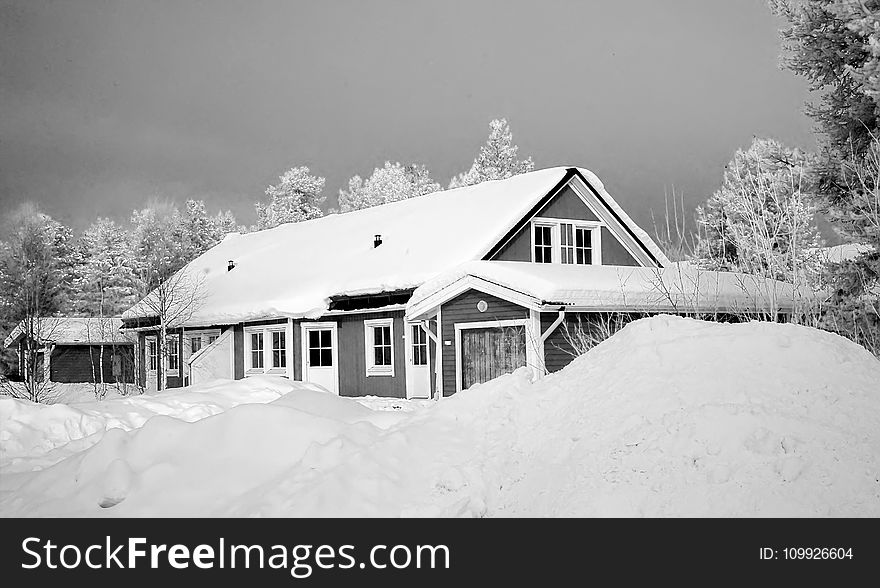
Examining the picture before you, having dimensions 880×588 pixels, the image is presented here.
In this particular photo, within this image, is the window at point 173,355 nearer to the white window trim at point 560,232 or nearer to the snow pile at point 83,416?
the white window trim at point 560,232

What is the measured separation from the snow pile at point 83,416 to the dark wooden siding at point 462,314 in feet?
20.4

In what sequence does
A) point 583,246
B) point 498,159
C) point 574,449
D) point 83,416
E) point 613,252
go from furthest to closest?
1. point 498,159
2. point 613,252
3. point 583,246
4. point 83,416
5. point 574,449

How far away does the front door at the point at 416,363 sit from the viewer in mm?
21859

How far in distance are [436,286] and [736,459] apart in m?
14.0

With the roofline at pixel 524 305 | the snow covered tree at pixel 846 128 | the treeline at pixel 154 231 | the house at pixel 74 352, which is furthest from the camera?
the treeline at pixel 154 231

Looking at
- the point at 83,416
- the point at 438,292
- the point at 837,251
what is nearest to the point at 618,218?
Result: the point at 438,292

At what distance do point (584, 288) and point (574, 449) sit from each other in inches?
432

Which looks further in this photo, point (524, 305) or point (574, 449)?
point (524, 305)

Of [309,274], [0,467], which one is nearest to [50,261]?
[309,274]

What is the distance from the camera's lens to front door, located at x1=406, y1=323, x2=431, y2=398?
2186 centimetres

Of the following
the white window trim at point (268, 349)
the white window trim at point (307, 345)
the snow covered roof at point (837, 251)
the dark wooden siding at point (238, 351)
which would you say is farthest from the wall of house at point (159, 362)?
the snow covered roof at point (837, 251)

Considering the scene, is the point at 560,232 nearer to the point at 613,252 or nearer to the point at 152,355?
the point at 613,252

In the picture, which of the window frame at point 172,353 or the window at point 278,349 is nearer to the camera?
the window at point 278,349

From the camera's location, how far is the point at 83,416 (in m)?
11.3
